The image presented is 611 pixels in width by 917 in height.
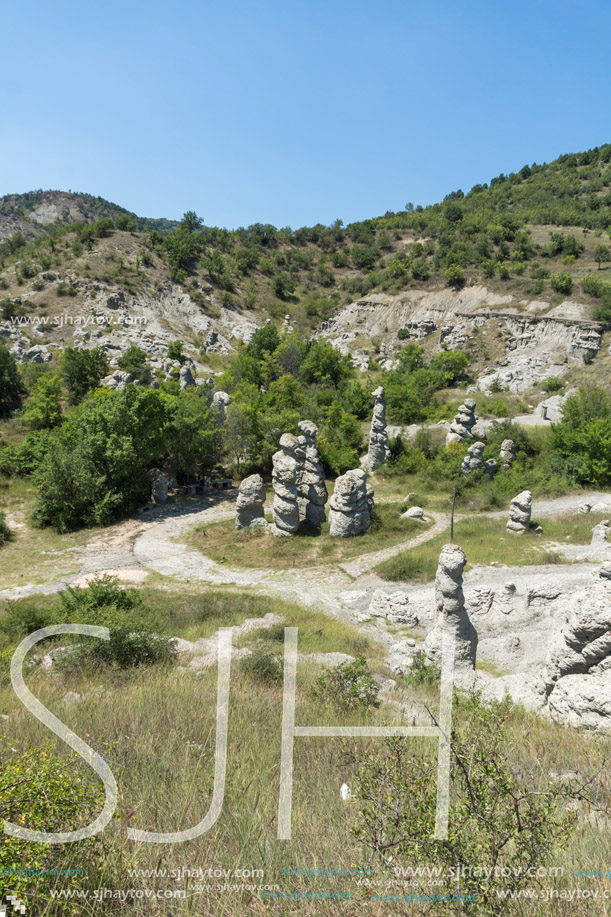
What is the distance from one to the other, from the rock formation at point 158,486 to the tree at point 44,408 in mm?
10560

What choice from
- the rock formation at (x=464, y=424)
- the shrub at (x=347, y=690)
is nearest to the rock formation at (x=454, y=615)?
the shrub at (x=347, y=690)

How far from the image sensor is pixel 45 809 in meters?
2.19

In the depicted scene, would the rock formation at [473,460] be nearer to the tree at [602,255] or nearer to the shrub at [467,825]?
the shrub at [467,825]

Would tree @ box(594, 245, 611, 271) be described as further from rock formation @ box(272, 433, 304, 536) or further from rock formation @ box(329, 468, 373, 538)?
rock formation @ box(272, 433, 304, 536)

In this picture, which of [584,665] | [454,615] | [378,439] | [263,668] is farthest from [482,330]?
[263,668]

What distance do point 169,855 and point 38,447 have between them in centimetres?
2422

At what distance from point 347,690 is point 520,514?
13.0m

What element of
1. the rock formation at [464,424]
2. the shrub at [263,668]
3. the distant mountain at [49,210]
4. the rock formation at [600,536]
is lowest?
the rock formation at [600,536]

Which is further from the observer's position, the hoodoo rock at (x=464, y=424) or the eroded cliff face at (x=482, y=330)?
the eroded cliff face at (x=482, y=330)

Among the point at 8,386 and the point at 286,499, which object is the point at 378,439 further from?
the point at 8,386

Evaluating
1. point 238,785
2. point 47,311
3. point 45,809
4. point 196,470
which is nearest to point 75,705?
point 238,785

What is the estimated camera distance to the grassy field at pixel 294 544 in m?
16.2

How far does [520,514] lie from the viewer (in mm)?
16531

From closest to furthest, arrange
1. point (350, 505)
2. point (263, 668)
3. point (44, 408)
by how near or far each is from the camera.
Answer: point (263, 668)
point (350, 505)
point (44, 408)
